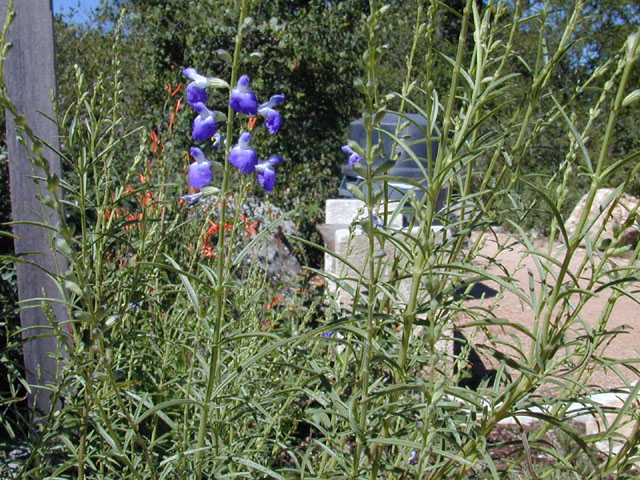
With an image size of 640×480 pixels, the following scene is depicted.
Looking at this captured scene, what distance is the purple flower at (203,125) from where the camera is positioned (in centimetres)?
139

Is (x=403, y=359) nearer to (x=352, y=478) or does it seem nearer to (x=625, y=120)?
(x=352, y=478)

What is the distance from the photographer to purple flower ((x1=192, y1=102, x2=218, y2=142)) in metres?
1.39

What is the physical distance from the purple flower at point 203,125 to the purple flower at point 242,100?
13 cm

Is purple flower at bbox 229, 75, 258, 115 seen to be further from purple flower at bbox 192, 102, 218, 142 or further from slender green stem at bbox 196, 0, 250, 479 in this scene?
purple flower at bbox 192, 102, 218, 142

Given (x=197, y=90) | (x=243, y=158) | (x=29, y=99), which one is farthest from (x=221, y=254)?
(x=29, y=99)

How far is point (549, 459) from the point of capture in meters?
3.18

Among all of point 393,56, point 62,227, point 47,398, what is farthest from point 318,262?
point 393,56

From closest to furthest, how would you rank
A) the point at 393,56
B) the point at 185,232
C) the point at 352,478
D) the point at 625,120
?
the point at 352,478, the point at 185,232, the point at 625,120, the point at 393,56

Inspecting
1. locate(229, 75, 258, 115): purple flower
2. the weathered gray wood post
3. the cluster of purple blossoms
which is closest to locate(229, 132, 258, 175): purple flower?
the cluster of purple blossoms

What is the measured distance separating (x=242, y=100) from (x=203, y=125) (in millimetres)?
166

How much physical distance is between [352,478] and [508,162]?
0.94 meters

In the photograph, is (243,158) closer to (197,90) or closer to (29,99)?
(197,90)

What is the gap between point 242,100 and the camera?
50.8 inches

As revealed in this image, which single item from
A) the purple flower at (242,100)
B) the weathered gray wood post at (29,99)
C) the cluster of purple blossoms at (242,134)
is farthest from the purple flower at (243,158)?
the weathered gray wood post at (29,99)
